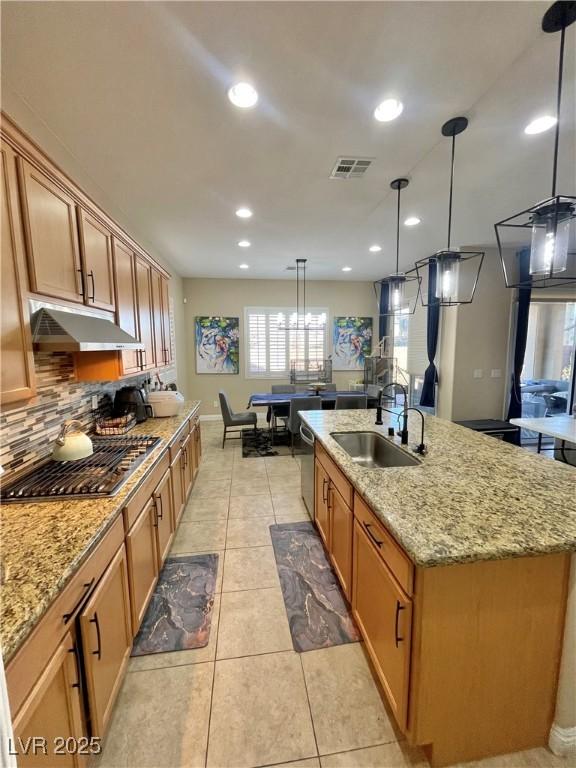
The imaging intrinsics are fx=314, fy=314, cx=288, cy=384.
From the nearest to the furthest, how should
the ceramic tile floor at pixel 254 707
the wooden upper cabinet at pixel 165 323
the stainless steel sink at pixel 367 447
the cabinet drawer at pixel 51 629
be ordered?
the cabinet drawer at pixel 51 629
the ceramic tile floor at pixel 254 707
the stainless steel sink at pixel 367 447
the wooden upper cabinet at pixel 165 323

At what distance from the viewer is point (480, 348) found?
4516 mm

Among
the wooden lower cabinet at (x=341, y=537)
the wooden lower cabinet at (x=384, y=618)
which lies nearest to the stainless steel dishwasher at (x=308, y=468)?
the wooden lower cabinet at (x=341, y=537)

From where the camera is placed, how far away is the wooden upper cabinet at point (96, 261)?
6.09 feet

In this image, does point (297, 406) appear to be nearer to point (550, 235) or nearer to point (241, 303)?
point (241, 303)

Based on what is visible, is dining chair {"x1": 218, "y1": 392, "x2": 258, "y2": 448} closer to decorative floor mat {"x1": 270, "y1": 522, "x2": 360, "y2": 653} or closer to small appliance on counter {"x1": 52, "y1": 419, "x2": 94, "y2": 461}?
decorative floor mat {"x1": 270, "y1": 522, "x2": 360, "y2": 653}

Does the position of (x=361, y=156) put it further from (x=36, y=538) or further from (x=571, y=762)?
(x=571, y=762)

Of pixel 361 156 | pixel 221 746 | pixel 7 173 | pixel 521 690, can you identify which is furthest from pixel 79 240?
pixel 521 690

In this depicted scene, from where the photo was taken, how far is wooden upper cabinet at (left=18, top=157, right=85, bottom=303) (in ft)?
4.49

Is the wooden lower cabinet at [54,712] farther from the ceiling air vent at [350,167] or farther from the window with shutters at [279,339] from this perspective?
the window with shutters at [279,339]

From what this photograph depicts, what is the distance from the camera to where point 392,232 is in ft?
12.1

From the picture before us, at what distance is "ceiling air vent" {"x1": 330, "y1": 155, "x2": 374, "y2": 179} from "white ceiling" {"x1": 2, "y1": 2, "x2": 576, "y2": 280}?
2.2 inches

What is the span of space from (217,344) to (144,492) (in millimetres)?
4799

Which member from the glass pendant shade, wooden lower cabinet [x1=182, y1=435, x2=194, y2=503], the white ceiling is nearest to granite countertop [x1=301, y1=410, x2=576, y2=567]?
the glass pendant shade

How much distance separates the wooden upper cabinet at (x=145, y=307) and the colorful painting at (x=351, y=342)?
4.35 m
